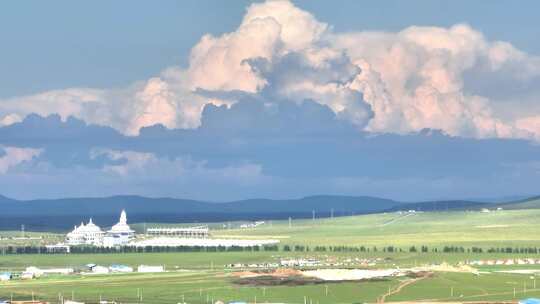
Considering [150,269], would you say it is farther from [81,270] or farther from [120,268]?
[81,270]

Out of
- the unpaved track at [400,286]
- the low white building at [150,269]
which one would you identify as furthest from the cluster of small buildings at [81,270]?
the unpaved track at [400,286]

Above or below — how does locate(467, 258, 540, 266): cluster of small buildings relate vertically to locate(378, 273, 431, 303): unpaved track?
above

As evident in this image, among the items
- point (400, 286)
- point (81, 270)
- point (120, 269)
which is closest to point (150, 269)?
point (120, 269)

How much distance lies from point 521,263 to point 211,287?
202 feet

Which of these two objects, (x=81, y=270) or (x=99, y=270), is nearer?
(x=99, y=270)

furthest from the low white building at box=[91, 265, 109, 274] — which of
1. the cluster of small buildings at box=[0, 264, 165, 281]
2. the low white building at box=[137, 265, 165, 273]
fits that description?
the low white building at box=[137, 265, 165, 273]

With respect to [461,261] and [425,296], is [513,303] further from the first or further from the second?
[461,261]

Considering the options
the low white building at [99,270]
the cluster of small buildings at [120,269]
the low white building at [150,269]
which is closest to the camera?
the low white building at [99,270]

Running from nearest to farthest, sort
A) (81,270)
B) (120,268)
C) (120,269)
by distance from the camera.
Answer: (81,270) < (120,269) < (120,268)

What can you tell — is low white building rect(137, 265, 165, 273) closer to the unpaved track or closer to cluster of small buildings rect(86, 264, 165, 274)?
cluster of small buildings rect(86, 264, 165, 274)

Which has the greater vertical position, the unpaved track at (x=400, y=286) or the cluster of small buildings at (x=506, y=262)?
the cluster of small buildings at (x=506, y=262)

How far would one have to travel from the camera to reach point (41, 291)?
14725cm

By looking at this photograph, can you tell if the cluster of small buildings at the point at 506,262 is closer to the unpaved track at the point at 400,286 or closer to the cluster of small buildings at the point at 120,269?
the unpaved track at the point at 400,286

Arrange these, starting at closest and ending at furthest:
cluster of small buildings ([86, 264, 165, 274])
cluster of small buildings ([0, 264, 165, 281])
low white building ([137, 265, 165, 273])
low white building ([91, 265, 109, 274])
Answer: cluster of small buildings ([0, 264, 165, 281]) → low white building ([91, 265, 109, 274]) → cluster of small buildings ([86, 264, 165, 274]) → low white building ([137, 265, 165, 273])
